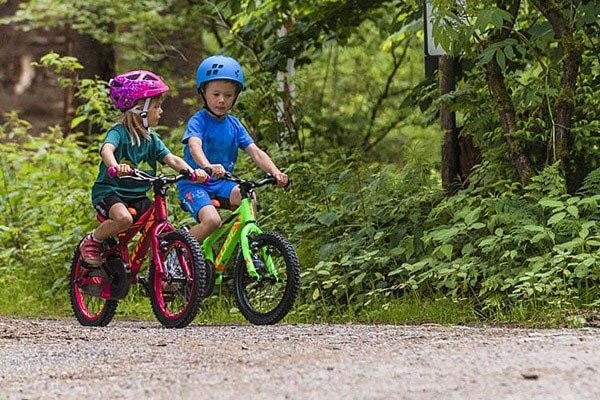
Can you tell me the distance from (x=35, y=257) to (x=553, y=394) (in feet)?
29.2

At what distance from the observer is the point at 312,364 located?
18.2 feet

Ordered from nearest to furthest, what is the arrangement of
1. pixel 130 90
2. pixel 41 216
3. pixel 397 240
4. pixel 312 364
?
pixel 312 364
pixel 130 90
pixel 397 240
pixel 41 216

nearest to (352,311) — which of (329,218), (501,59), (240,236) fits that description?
(329,218)

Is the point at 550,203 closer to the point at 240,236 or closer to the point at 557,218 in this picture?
the point at 557,218

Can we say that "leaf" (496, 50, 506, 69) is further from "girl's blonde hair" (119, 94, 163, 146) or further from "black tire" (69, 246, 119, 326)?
"black tire" (69, 246, 119, 326)

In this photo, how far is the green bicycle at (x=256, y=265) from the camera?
8.09 meters

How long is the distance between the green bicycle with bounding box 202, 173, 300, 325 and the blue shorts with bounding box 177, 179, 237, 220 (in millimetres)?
151

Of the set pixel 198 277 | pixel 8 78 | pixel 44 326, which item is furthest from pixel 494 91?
pixel 8 78

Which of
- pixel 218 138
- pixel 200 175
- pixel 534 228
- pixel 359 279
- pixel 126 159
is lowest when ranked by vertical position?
pixel 359 279

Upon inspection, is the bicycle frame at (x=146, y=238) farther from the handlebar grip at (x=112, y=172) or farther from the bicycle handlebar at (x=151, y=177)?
the handlebar grip at (x=112, y=172)

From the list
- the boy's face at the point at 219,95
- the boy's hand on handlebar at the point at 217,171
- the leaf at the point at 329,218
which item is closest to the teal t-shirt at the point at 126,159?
the boy's face at the point at 219,95

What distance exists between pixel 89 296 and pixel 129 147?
1.30 m

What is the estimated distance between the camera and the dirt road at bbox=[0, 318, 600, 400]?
4.83m

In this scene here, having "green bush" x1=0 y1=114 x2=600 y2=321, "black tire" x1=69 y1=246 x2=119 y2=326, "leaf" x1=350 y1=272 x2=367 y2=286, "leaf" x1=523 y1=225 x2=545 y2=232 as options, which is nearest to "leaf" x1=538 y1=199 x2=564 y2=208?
"green bush" x1=0 y1=114 x2=600 y2=321
